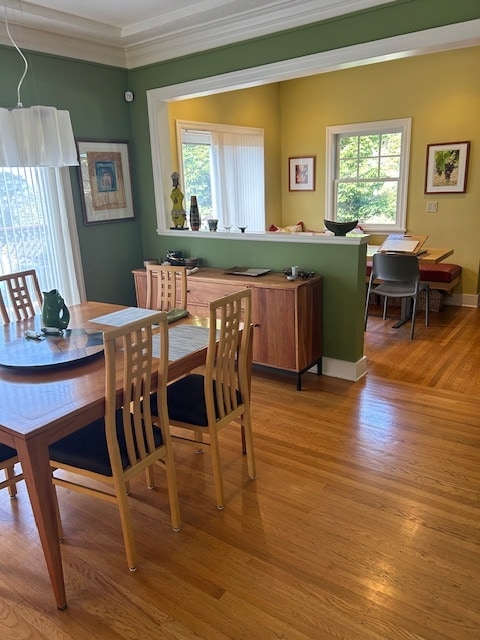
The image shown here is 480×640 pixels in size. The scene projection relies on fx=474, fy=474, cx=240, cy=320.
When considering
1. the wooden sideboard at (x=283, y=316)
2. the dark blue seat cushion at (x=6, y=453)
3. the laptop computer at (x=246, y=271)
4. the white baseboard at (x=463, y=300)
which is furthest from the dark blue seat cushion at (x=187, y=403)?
the white baseboard at (x=463, y=300)

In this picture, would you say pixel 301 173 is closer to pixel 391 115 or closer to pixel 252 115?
pixel 252 115

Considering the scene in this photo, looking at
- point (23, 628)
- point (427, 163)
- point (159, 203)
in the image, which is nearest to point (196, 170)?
point (159, 203)

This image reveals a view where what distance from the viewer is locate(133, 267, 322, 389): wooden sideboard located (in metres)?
3.42

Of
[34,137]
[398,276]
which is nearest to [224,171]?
[398,276]

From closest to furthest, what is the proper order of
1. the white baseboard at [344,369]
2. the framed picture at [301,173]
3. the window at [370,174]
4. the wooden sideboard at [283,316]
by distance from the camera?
the wooden sideboard at [283,316] → the white baseboard at [344,369] → the window at [370,174] → the framed picture at [301,173]

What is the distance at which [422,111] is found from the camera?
5.51 meters

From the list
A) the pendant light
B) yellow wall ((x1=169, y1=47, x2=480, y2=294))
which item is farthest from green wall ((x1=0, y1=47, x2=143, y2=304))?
the pendant light

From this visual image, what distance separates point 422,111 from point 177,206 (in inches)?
128

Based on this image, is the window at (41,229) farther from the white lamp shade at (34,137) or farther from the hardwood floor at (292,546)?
the hardwood floor at (292,546)

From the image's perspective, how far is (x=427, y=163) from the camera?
5.61 m

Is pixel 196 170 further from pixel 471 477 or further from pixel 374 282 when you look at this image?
pixel 471 477

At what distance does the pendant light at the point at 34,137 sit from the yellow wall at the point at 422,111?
4600 millimetres

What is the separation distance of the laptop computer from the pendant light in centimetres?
177

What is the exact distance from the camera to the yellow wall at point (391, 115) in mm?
5262
